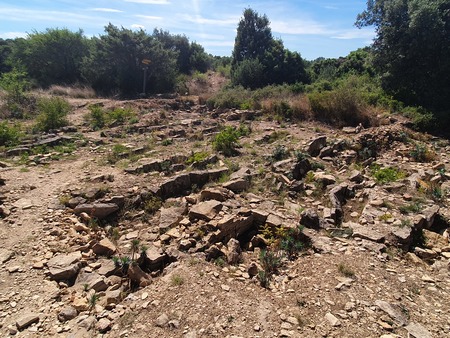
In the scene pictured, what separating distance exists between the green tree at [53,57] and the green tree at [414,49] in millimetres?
18534

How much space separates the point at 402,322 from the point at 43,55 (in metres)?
24.6

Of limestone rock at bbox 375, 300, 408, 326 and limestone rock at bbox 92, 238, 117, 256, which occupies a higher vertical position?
limestone rock at bbox 375, 300, 408, 326

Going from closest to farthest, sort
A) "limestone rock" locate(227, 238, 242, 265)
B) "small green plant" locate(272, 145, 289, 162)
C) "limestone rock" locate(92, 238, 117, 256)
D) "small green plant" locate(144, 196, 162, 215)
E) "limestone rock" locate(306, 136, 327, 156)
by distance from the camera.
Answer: "limestone rock" locate(227, 238, 242, 265) < "limestone rock" locate(92, 238, 117, 256) < "small green plant" locate(144, 196, 162, 215) < "small green plant" locate(272, 145, 289, 162) < "limestone rock" locate(306, 136, 327, 156)

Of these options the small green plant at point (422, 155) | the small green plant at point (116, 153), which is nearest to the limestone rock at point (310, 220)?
the small green plant at point (422, 155)

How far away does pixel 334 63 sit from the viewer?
22328mm

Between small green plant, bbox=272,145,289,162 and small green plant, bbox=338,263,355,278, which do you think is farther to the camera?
small green plant, bbox=272,145,289,162

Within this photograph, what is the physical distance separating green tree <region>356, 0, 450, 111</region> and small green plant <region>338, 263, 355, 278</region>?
10.5m

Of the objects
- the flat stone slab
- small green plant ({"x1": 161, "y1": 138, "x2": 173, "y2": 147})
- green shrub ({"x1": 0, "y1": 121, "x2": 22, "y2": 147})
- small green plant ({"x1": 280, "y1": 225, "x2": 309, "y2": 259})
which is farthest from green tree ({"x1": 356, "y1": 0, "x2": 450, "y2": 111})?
green shrub ({"x1": 0, "y1": 121, "x2": 22, "y2": 147})

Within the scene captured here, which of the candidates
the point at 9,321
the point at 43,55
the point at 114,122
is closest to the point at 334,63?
the point at 114,122

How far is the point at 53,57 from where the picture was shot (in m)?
20.6

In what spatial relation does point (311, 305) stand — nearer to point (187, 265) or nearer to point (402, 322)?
point (402, 322)

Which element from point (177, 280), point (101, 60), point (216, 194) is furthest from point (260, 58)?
point (177, 280)

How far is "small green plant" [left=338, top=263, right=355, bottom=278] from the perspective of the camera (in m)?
3.80

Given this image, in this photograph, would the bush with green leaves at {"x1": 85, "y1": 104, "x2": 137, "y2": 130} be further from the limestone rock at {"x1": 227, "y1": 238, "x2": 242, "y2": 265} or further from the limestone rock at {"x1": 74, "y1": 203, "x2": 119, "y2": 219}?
the limestone rock at {"x1": 227, "y1": 238, "x2": 242, "y2": 265}
